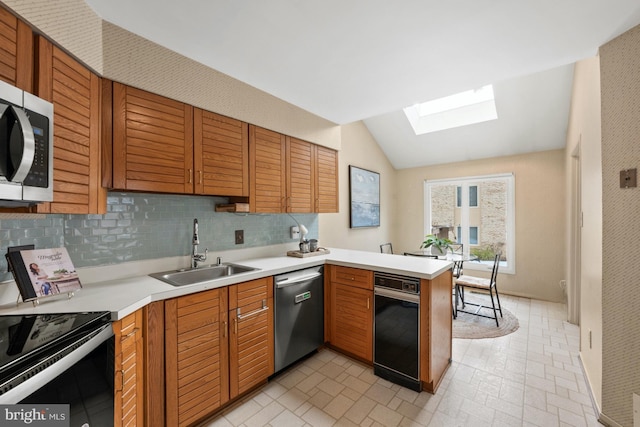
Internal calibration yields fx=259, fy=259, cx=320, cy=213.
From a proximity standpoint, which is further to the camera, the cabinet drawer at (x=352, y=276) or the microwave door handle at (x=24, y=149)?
the cabinet drawer at (x=352, y=276)

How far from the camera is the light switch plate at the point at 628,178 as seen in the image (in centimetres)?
151

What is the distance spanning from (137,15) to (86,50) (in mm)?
348

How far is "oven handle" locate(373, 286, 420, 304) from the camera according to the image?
1.98 meters

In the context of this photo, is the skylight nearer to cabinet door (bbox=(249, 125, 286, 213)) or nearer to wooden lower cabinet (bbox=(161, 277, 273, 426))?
cabinet door (bbox=(249, 125, 286, 213))

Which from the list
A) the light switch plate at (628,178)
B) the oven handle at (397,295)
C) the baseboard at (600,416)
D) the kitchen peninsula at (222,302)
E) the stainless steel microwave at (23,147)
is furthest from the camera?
the oven handle at (397,295)

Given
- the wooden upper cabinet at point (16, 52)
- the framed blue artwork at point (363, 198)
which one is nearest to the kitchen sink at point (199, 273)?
the wooden upper cabinet at point (16, 52)

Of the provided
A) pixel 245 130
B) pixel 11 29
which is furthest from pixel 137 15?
pixel 245 130

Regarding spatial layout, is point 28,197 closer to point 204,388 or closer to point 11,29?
point 11,29

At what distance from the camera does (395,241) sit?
5.70 m

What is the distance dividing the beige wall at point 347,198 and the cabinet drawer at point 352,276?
1153mm

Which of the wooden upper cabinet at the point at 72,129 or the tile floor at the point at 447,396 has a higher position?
the wooden upper cabinet at the point at 72,129

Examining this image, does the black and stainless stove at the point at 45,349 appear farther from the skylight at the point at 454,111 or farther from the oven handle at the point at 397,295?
the skylight at the point at 454,111

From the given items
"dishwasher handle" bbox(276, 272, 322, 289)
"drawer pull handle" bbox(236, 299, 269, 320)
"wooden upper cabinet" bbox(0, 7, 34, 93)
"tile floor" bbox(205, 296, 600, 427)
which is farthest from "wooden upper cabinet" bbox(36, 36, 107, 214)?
"tile floor" bbox(205, 296, 600, 427)

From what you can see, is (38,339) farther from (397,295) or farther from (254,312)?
A: (397,295)
